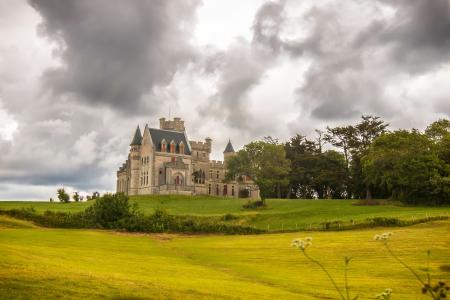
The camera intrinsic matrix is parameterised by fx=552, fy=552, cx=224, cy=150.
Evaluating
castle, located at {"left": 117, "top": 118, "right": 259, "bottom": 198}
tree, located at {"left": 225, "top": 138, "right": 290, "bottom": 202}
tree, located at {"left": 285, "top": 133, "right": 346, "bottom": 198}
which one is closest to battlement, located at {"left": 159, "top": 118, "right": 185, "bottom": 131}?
castle, located at {"left": 117, "top": 118, "right": 259, "bottom": 198}

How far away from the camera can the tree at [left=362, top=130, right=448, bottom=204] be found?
3174 inches

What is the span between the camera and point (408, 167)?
81.9 meters

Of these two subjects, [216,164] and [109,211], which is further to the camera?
[216,164]

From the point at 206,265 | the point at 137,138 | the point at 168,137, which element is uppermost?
the point at 137,138

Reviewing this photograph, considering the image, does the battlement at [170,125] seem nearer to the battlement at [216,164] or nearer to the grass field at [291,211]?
the battlement at [216,164]

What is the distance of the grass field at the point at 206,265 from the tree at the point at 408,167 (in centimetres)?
2168

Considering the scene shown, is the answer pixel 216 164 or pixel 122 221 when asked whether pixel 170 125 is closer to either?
pixel 216 164

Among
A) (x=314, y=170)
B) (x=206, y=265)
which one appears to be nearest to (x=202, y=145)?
(x=314, y=170)

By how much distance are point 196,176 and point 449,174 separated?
56299 millimetres

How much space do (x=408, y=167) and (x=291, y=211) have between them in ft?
61.9

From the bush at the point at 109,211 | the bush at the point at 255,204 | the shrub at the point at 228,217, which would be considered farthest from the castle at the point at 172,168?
the bush at the point at 109,211

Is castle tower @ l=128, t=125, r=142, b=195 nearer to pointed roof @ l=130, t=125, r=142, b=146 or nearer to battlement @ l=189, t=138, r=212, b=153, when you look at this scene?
pointed roof @ l=130, t=125, r=142, b=146

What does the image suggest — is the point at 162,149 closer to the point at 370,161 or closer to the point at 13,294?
the point at 370,161

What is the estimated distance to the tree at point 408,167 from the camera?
8062cm
